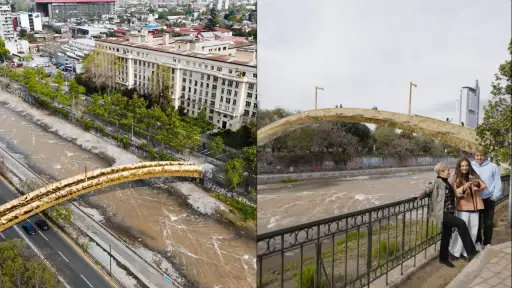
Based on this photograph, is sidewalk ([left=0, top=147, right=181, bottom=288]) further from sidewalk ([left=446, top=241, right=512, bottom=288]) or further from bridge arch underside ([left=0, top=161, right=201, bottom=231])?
sidewalk ([left=446, top=241, right=512, bottom=288])

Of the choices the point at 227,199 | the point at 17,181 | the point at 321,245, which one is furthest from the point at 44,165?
the point at 321,245

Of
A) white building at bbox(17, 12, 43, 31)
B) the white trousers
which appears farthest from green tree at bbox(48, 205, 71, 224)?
the white trousers

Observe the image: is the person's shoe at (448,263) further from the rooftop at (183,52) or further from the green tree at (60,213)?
the green tree at (60,213)

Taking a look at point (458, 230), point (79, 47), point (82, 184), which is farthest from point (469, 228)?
point (79, 47)

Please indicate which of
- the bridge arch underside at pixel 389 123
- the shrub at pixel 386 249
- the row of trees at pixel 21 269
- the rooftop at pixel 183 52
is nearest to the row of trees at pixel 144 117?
the rooftop at pixel 183 52

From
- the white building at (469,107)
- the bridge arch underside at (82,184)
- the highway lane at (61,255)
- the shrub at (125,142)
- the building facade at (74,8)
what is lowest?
the highway lane at (61,255)

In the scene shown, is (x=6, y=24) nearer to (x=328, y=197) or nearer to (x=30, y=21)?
(x=30, y=21)

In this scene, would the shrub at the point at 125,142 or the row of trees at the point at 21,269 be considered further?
the shrub at the point at 125,142
